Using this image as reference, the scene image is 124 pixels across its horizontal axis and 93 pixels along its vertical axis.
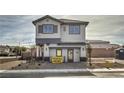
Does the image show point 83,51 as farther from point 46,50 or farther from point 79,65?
point 46,50

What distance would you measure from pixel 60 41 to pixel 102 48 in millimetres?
1053

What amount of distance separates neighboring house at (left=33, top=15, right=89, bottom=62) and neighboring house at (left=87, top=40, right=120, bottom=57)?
0.22 metres

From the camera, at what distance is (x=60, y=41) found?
671cm

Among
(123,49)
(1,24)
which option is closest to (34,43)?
(1,24)

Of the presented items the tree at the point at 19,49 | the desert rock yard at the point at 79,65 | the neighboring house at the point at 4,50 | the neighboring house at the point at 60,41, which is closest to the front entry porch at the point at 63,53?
the neighboring house at the point at 60,41

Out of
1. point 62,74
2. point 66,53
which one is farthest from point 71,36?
point 62,74

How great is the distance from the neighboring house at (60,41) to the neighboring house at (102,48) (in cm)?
22

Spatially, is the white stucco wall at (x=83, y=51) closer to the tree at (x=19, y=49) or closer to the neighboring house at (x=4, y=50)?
the tree at (x=19, y=49)

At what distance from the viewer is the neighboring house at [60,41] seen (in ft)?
21.8

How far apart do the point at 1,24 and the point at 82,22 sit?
195cm

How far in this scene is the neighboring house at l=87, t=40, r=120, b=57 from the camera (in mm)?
6559

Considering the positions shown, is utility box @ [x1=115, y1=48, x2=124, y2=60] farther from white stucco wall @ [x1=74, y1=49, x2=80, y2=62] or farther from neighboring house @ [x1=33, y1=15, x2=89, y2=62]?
white stucco wall @ [x1=74, y1=49, x2=80, y2=62]
